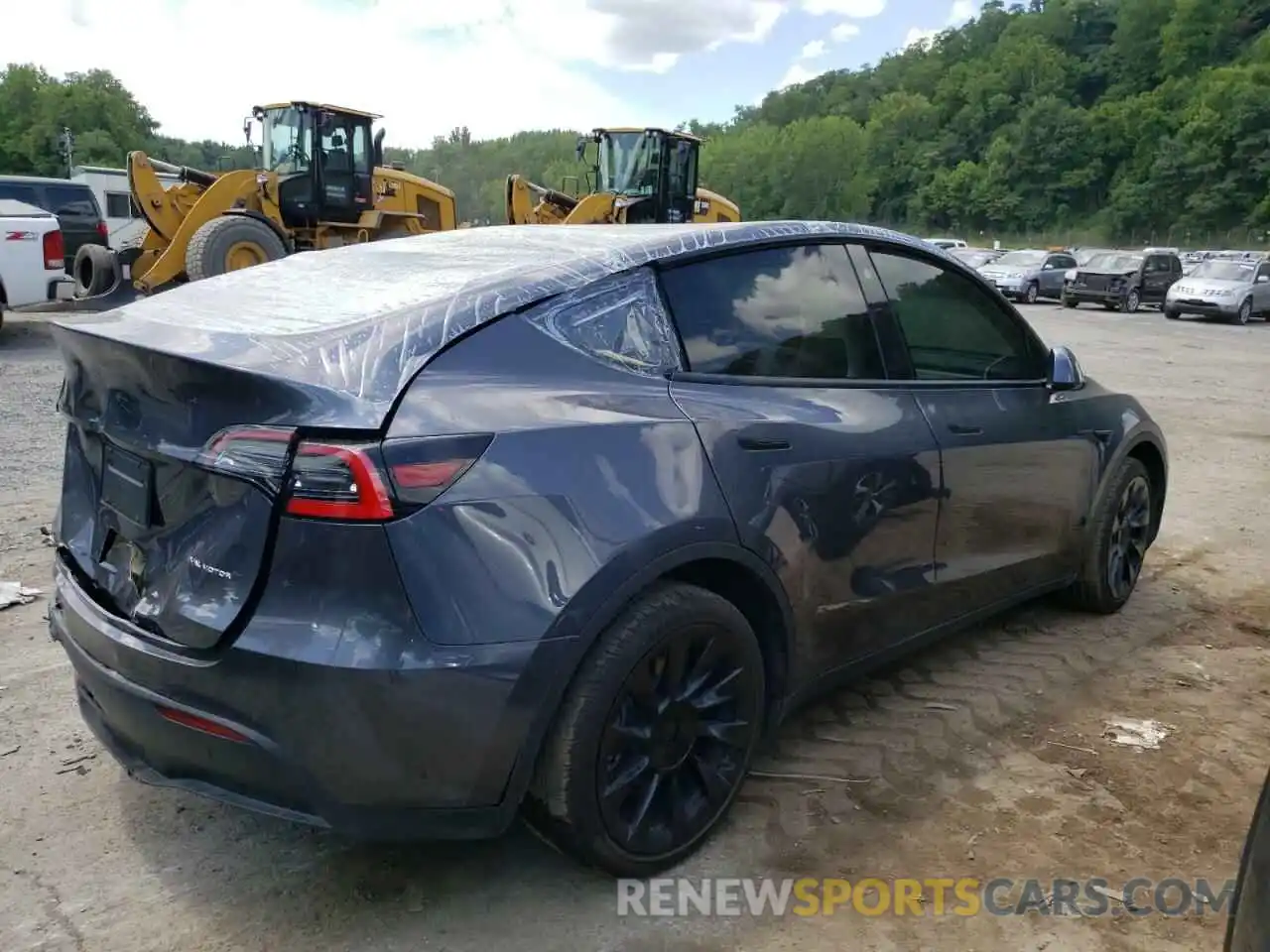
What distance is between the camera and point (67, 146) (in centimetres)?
6362

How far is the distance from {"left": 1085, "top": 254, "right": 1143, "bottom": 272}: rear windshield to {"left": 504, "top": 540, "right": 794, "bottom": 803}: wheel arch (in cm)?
2806

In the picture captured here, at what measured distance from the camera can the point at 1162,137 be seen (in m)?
88.0

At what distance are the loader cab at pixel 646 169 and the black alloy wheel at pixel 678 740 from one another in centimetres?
1695

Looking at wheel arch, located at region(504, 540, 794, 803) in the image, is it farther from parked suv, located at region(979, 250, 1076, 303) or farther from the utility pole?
the utility pole

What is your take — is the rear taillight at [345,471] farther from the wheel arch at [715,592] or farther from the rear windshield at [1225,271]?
the rear windshield at [1225,271]

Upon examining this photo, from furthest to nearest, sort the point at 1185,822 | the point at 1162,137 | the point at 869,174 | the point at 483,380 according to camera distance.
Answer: the point at 869,174 → the point at 1162,137 → the point at 1185,822 → the point at 483,380

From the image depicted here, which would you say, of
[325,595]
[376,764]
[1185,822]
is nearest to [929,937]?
[1185,822]

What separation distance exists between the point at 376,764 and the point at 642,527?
0.78 m

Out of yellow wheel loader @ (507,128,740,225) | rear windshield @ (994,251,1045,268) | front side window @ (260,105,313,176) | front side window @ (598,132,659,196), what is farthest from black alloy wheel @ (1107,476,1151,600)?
rear windshield @ (994,251,1045,268)

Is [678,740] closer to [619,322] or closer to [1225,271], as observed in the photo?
[619,322]

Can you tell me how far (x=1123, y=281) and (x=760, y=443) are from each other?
28130 millimetres

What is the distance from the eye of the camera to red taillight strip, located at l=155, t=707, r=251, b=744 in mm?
2189

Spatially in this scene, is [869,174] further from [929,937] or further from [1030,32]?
[929,937]

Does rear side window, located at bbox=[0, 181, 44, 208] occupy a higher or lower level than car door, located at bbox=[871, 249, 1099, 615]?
higher
